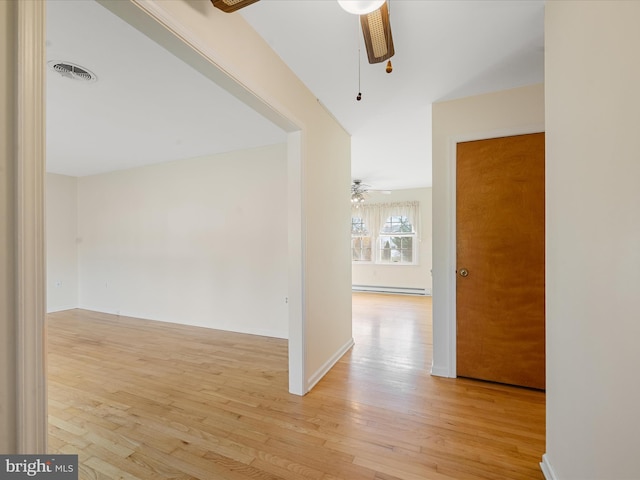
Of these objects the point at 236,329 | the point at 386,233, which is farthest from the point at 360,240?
the point at 236,329

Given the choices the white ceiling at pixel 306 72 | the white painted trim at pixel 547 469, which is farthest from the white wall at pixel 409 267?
the white painted trim at pixel 547 469

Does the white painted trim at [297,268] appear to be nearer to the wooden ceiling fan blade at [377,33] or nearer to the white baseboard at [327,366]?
the white baseboard at [327,366]

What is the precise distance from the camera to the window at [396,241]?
6.80 meters

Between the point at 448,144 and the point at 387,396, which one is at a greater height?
the point at 448,144

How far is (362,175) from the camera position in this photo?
5316 millimetres

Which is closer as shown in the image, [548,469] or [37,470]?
[37,470]

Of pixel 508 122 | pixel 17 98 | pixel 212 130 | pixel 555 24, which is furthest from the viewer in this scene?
pixel 212 130

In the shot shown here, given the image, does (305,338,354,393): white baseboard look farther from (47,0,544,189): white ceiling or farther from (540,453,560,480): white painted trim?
(47,0,544,189): white ceiling

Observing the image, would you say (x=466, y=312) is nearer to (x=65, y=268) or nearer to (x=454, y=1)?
(x=454, y=1)

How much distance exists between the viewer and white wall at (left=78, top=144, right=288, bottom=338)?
3.74 m

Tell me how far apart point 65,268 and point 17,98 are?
6.07 metres

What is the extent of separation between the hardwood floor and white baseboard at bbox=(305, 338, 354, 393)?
0.25ft

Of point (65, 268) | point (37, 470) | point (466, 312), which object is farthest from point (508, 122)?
point (65, 268)

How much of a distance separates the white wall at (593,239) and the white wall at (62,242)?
6990 millimetres
